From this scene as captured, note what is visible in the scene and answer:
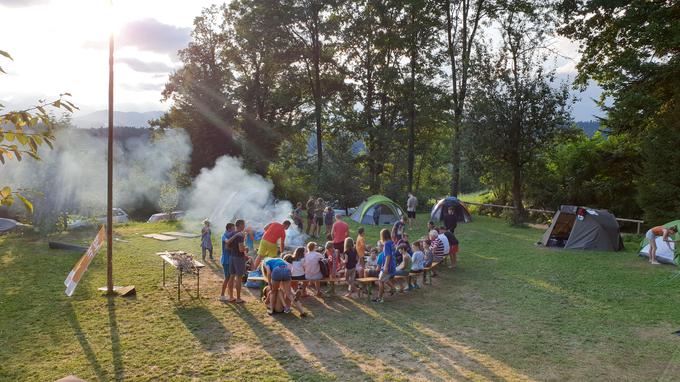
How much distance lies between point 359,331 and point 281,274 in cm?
186

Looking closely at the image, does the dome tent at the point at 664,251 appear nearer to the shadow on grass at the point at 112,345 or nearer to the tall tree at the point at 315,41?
the shadow on grass at the point at 112,345

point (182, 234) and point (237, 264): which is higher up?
point (237, 264)

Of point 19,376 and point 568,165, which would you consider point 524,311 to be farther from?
point 568,165

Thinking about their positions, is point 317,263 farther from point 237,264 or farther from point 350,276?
point 237,264

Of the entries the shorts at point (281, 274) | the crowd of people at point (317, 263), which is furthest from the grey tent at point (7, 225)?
the shorts at point (281, 274)

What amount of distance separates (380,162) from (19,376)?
26.4m

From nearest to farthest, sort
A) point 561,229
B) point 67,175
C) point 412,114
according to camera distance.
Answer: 1. point 561,229
2. point 67,175
3. point 412,114

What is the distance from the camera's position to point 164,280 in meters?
11.5

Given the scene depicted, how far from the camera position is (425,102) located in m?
29.5

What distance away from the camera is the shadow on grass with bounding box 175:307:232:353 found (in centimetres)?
780

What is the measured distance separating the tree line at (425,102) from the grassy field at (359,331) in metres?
10.5

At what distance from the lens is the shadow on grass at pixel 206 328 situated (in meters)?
7.80

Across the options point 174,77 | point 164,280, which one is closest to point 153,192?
point 174,77

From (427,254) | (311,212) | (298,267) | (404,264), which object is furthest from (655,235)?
(311,212)
